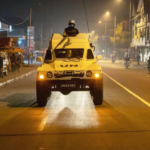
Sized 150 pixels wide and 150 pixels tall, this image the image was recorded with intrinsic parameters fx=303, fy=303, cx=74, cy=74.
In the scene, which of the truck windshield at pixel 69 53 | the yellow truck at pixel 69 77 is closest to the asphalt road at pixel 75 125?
the yellow truck at pixel 69 77

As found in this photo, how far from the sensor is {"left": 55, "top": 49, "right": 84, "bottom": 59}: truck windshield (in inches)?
465

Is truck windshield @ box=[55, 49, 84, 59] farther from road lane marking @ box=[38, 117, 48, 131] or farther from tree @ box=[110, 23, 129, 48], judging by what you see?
tree @ box=[110, 23, 129, 48]

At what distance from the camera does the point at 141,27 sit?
2409 inches

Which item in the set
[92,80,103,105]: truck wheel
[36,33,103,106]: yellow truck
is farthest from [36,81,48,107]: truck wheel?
[92,80,103,105]: truck wheel

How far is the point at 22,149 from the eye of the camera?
588 cm

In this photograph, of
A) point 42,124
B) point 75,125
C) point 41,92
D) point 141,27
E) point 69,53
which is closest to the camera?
point 75,125

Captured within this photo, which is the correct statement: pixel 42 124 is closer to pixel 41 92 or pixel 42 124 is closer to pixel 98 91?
pixel 41 92

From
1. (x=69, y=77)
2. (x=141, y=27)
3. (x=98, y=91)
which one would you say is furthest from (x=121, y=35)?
(x=69, y=77)

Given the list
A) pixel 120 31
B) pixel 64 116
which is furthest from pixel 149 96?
pixel 120 31

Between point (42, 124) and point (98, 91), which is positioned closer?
point (42, 124)

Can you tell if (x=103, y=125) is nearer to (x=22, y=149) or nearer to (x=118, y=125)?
(x=118, y=125)

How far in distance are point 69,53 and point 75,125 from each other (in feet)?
15.2

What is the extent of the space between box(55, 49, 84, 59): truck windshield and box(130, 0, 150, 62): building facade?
44653mm

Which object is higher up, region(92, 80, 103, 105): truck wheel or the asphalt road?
region(92, 80, 103, 105): truck wheel
